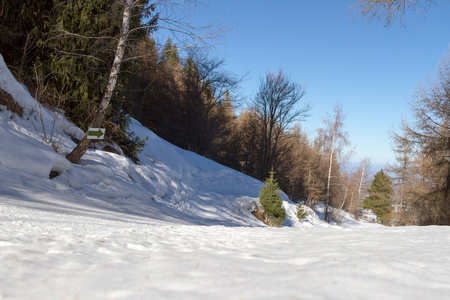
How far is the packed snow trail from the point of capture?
1367 mm

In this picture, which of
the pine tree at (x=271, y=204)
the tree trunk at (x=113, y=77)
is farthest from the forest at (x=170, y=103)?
the pine tree at (x=271, y=204)

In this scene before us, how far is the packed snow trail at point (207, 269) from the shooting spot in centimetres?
137

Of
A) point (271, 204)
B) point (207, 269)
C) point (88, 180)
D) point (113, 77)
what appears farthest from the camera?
point (271, 204)

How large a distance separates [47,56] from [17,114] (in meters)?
3.25

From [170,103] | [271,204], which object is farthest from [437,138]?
[170,103]

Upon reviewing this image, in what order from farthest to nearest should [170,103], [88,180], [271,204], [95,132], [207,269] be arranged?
[170,103], [271,204], [88,180], [95,132], [207,269]

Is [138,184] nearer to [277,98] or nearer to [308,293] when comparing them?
[308,293]

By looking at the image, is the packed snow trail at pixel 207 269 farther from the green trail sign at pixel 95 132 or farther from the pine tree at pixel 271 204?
the pine tree at pixel 271 204

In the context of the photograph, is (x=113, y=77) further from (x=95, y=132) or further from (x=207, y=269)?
(x=207, y=269)

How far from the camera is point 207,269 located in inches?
69.6

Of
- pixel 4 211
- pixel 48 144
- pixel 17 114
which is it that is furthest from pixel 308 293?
pixel 17 114

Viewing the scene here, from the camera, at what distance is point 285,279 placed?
1557mm

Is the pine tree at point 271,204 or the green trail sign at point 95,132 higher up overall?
the green trail sign at point 95,132

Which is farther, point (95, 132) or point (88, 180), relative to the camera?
point (88, 180)
